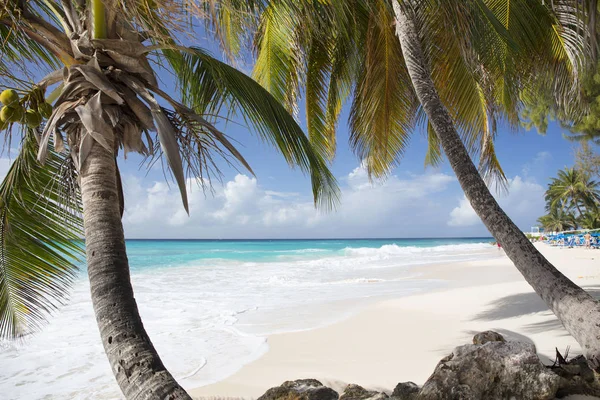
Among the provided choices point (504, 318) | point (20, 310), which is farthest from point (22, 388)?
point (504, 318)

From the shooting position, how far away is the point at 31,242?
301 cm

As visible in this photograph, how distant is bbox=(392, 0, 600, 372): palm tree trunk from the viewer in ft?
8.32

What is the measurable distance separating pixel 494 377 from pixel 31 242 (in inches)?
127

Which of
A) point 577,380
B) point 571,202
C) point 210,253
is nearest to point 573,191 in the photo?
point 571,202

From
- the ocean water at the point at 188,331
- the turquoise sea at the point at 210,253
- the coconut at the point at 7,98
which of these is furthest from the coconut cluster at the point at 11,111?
the turquoise sea at the point at 210,253

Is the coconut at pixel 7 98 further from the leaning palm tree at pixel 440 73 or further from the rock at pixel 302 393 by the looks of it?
the rock at pixel 302 393

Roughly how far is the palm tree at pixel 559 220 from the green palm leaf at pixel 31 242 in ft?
156

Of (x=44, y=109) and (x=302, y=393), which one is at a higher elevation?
(x=44, y=109)

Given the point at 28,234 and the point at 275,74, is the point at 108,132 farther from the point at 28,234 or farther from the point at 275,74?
the point at 275,74

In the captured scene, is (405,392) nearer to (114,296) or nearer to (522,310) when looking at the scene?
(114,296)

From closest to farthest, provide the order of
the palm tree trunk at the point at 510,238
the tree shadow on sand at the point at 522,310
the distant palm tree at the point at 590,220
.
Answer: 1. the palm tree trunk at the point at 510,238
2. the tree shadow on sand at the point at 522,310
3. the distant palm tree at the point at 590,220

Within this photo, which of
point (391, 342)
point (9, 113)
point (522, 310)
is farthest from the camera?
point (522, 310)

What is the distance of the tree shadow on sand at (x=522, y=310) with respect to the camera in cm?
509

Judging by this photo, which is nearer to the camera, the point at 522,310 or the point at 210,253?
the point at 522,310
